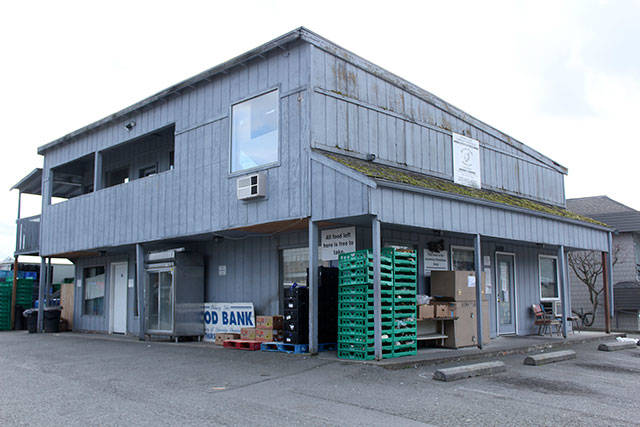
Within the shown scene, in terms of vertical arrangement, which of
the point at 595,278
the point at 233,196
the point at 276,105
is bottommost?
the point at 595,278

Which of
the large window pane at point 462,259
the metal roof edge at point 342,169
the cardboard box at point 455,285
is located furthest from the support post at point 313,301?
the large window pane at point 462,259

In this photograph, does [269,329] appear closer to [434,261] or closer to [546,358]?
[434,261]

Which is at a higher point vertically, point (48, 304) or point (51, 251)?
point (51, 251)

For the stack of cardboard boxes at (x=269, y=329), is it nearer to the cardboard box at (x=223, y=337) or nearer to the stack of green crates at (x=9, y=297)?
the cardboard box at (x=223, y=337)

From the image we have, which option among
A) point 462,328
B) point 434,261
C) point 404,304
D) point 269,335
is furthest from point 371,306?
point 434,261

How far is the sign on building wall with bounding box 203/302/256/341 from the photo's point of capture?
13.6 metres

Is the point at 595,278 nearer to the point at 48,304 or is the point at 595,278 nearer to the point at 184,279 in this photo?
the point at 184,279

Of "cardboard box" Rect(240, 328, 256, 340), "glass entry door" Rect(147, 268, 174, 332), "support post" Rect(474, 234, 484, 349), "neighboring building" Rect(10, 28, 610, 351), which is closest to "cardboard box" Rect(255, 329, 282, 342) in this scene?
"cardboard box" Rect(240, 328, 256, 340)

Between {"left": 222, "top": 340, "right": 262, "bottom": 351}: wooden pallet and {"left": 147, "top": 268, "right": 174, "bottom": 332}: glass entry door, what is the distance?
225cm

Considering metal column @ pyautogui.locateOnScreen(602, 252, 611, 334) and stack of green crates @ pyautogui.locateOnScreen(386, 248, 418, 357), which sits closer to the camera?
stack of green crates @ pyautogui.locateOnScreen(386, 248, 418, 357)

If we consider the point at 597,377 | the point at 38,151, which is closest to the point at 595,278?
the point at 597,377

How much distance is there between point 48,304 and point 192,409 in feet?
60.8

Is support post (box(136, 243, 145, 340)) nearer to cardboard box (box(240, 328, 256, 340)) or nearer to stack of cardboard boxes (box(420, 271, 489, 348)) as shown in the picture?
cardboard box (box(240, 328, 256, 340))

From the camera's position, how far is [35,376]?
9375 mm
